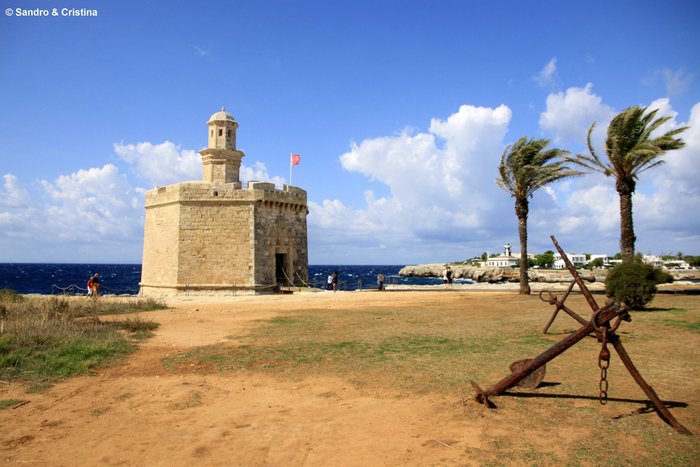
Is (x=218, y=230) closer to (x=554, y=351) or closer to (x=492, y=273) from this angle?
(x=554, y=351)

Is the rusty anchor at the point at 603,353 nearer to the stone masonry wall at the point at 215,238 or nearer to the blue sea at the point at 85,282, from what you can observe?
the blue sea at the point at 85,282

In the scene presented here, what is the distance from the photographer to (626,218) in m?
18.8

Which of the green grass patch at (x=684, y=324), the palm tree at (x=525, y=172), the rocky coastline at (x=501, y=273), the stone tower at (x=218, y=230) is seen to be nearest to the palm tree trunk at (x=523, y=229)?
the palm tree at (x=525, y=172)

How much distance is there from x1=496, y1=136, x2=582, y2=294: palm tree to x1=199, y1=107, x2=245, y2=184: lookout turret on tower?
45.7 feet

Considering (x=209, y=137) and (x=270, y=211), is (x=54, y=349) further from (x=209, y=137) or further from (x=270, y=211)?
(x=209, y=137)

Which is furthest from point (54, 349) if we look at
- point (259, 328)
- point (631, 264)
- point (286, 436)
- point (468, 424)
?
point (631, 264)

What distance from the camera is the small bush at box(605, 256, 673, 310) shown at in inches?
545

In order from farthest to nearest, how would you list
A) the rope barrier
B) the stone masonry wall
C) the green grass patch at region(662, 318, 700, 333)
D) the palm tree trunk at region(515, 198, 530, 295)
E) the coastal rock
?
the coastal rock
the stone masonry wall
the palm tree trunk at region(515, 198, 530, 295)
the rope barrier
the green grass patch at region(662, 318, 700, 333)

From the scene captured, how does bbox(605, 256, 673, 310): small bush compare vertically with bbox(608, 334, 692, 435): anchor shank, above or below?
above

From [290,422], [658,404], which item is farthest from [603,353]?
[290,422]

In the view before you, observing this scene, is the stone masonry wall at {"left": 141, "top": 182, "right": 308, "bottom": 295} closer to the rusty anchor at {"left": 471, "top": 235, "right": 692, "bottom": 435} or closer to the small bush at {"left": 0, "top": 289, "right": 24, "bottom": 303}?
the small bush at {"left": 0, "top": 289, "right": 24, "bottom": 303}

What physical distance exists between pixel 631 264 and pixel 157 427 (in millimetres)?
13953

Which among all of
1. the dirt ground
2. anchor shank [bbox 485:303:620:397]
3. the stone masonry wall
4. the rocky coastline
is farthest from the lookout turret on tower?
the rocky coastline

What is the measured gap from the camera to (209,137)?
83.6 ft
